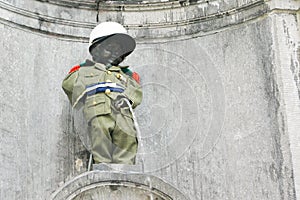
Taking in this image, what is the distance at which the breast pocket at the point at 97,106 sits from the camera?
4988 millimetres

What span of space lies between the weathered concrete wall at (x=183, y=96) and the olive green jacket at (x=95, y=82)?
337 mm

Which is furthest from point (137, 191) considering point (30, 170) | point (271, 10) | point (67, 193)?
point (271, 10)

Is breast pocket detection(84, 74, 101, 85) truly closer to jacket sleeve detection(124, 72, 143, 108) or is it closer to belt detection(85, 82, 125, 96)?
belt detection(85, 82, 125, 96)

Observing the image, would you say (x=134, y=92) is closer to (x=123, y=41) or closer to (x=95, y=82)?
(x=95, y=82)

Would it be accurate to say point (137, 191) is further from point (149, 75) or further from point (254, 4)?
point (254, 4)

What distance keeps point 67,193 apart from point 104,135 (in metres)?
0.47

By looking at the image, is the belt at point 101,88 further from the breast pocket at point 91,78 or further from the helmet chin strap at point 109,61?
the helmet chin strap at point 109,61

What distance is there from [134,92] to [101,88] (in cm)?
24

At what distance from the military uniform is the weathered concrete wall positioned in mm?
361

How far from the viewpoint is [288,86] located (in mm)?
5324

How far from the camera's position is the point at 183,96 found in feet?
18.5

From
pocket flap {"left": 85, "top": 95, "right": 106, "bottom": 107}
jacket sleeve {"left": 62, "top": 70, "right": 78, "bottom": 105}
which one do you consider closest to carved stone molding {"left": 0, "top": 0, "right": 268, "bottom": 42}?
jacket sleeve {"left": 62, "top": 70, "right": 78, "bottom": 105}

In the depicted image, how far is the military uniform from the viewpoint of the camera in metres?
4.91

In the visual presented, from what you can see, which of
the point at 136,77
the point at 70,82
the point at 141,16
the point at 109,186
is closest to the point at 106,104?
the point at 70,82
